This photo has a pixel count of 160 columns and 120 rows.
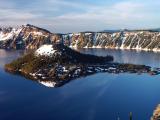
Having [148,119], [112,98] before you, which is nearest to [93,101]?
[112,98]

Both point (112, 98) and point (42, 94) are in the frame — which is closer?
point (112, 98)

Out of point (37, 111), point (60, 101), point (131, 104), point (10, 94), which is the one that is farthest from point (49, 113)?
point (10, 94)

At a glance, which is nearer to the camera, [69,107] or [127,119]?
[127,119]

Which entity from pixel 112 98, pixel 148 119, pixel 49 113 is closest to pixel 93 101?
pixel 112 98

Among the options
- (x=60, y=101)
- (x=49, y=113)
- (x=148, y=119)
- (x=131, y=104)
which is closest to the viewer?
(x=148, y=119)

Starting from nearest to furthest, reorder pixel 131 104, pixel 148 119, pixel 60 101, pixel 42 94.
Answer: pixel 148 119, pixel 131 104, pixel 60 101, pixel 42 94

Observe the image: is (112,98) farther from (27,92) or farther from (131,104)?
(27,92)

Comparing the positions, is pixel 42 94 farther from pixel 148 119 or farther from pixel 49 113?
pixel 148 119

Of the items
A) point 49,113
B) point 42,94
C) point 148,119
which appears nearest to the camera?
point 148,119
